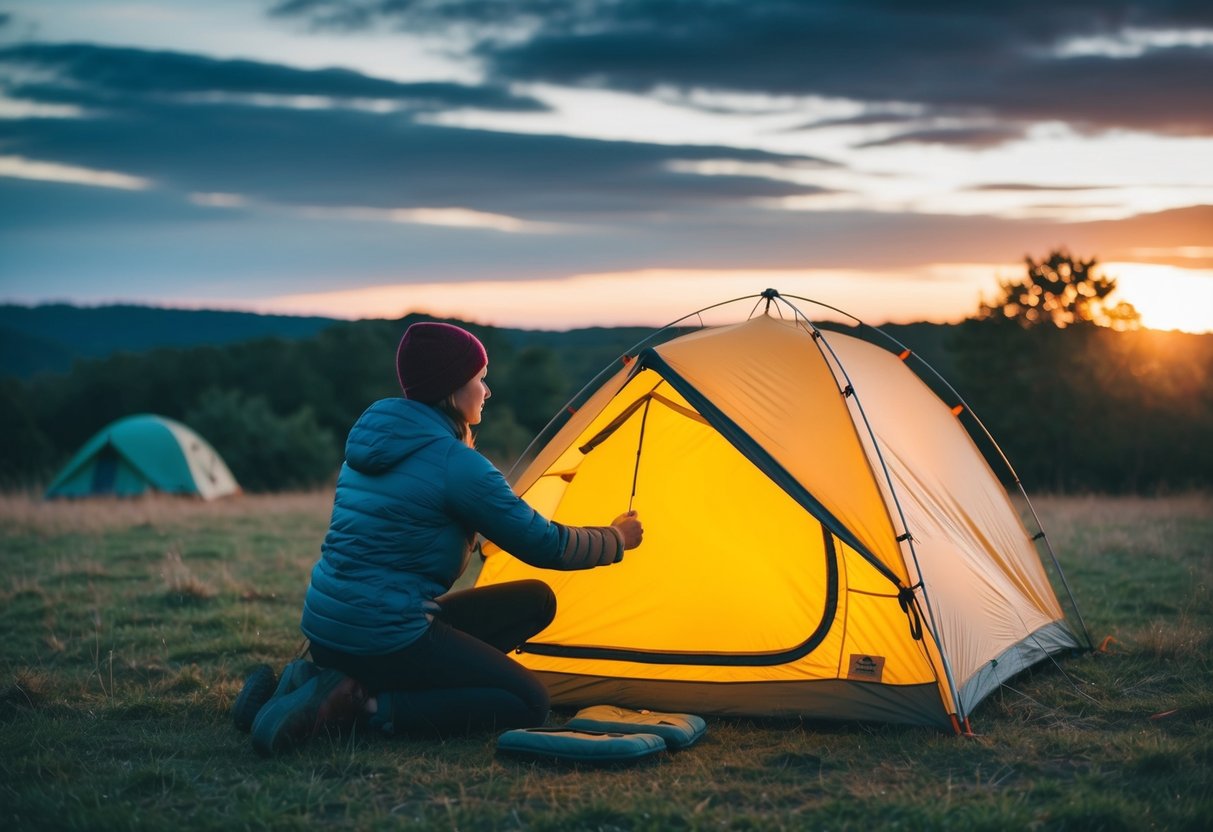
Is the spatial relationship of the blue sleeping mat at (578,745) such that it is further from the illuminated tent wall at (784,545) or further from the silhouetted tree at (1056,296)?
the silhouetted tree at (1056,296)

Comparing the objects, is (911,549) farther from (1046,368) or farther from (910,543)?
(1046,368)

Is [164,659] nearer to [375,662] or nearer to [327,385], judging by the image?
[375,662]

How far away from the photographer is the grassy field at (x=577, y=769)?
11.5ft

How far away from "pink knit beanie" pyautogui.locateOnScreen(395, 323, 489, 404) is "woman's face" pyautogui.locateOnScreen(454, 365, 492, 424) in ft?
0.13

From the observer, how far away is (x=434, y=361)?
4.24 metres

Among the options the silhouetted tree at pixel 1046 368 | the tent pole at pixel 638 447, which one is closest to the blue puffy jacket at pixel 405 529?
the tent pole at pixel 638 447

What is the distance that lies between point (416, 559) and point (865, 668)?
2.13 metres

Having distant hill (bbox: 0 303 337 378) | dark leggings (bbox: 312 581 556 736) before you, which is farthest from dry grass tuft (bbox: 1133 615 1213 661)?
distant hill (bbox: 0 303 337 378)

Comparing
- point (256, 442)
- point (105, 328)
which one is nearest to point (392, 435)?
point (256, 442)

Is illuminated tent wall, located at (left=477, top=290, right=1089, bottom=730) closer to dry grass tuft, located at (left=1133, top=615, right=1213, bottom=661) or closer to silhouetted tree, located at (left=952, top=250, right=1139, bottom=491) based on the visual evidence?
dry grass tuft, located at (left=1133, top=615, right=1213, bottom=661)

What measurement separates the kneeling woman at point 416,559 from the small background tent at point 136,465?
1606 centimetres

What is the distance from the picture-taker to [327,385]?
48.6 metres

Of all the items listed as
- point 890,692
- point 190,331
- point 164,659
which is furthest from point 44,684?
point 190,331

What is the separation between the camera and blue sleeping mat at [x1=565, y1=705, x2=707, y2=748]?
4305 mm
